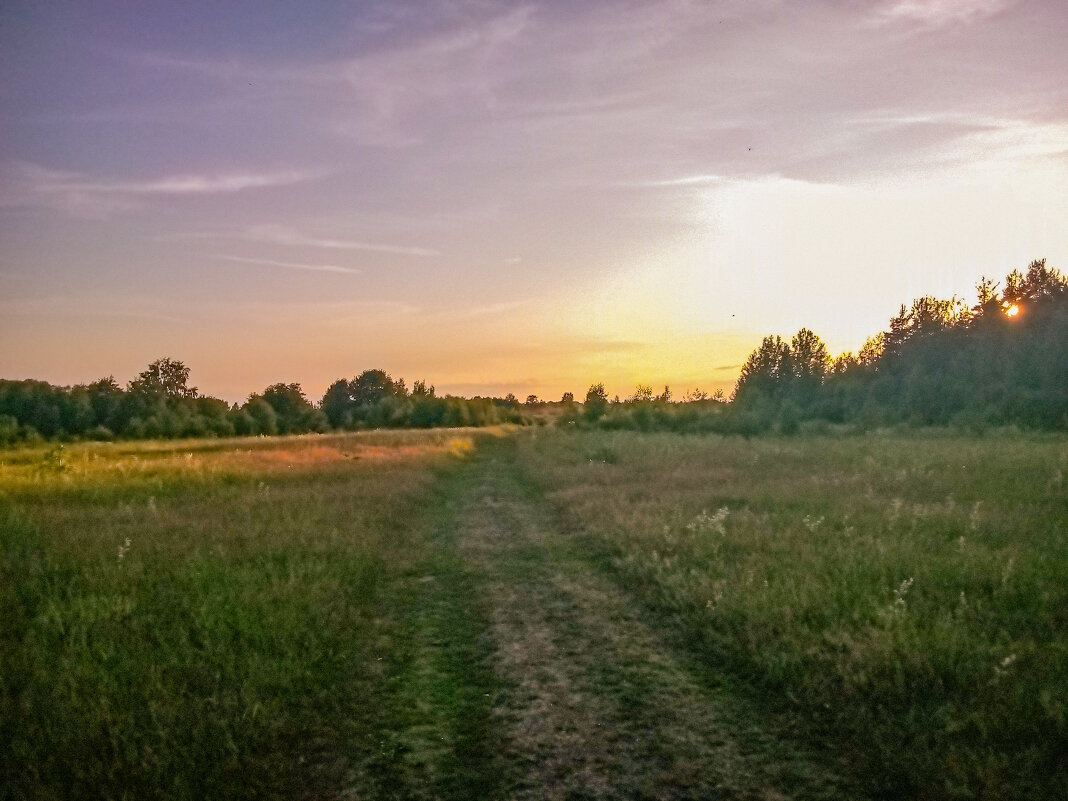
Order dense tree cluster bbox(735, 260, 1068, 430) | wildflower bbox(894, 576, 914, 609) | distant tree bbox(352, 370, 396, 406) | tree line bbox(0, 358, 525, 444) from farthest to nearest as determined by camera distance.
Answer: distant tree bbox(352, 370, 396, 406) < tree line bbox(0, 358, 525, 444) < dense tree cluster bbox(735, 260, 1068, 430) < wildflower bbox(894, 576, 914, 609)

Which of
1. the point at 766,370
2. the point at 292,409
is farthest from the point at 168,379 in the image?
the point at 766,370

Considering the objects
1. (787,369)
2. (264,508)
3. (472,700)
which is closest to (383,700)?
(472,700)

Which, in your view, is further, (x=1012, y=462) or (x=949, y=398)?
(x=949, y=398)

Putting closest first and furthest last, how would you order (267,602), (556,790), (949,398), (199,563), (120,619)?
(556,790)
(120,619)
(267,602)
(199,563)
(949,398)

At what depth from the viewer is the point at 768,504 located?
1458cm

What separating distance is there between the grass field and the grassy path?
0.03m

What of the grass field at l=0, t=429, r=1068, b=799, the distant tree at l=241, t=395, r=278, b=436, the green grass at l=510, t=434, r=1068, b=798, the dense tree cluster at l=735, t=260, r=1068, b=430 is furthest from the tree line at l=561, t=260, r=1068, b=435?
the distant tree at l=241, t=395, r=278, b=436

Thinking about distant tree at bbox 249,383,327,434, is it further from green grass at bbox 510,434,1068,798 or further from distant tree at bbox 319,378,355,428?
green grass at bbox 510,434,1068,798

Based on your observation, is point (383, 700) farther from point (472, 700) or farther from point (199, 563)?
point (199, 563)

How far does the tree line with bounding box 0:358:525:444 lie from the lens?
64375 millimetres

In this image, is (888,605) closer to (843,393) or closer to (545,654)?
(545,654)

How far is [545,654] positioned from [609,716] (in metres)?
1.47

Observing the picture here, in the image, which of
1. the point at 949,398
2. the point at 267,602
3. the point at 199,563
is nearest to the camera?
the point at 267,602

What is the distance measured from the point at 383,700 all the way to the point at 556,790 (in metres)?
2.07
